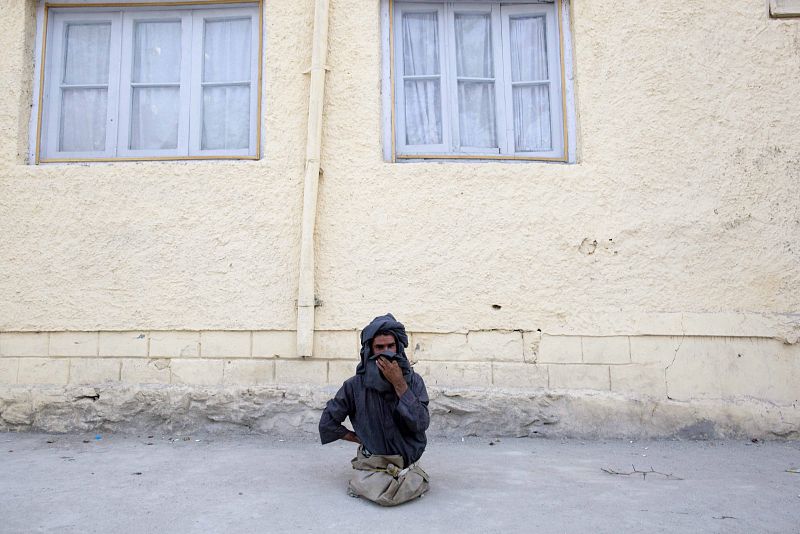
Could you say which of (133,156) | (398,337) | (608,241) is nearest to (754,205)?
(608,241)

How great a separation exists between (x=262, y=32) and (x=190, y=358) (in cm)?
248

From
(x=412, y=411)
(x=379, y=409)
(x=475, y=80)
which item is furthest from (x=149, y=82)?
(x=412, y=411)

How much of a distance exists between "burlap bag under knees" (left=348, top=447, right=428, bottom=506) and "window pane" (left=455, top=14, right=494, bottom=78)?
3.05 metres

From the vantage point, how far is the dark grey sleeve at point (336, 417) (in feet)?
10.5

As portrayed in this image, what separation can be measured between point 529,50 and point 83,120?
11.4ft

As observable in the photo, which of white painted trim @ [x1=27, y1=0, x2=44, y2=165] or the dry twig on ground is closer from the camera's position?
the dry twig on ground

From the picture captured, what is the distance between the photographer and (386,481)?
3.09m

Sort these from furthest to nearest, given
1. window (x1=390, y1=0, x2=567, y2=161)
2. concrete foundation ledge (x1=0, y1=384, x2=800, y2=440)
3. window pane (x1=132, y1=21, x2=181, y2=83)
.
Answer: window pane (x1=132, y1=21, x2=181, y2=83)
window (x1=390, y1=0, x2=567, y2=161)
concrete foundation ledge (x1=0, y1=384, x2=800, y2=440)

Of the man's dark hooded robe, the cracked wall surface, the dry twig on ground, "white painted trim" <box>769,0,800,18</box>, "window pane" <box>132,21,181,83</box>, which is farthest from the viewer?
"window pane" <box>132,21,181,83</box>

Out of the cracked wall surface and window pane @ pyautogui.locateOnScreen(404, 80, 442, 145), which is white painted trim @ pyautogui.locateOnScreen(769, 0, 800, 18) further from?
window pane @ pyautogui.locateOnScreen(404, 80, 442, 145)

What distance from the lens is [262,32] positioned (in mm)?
4785

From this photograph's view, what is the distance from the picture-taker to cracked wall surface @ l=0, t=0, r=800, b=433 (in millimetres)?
4422

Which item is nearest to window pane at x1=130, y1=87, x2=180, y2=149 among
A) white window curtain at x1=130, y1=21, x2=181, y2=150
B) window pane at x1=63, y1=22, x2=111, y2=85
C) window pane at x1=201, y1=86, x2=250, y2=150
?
white window curtain at x1=130, y1=21, x2=181, y2=150

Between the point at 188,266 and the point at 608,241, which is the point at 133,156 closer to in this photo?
the point at 188,266
